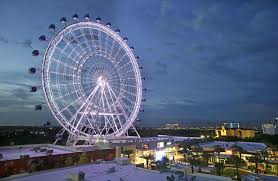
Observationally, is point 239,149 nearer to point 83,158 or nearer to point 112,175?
point 83,158

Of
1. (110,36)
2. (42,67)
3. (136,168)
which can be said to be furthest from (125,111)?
(136,168)

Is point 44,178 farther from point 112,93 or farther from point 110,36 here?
point 110,36

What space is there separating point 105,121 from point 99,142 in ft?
19.7

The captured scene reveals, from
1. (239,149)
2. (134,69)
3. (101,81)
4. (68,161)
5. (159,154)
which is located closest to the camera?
(68,161)

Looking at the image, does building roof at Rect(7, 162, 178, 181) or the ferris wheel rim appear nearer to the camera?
building roof at Rect(7, 162, 178, 181)

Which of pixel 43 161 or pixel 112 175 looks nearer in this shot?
pixel 112 175

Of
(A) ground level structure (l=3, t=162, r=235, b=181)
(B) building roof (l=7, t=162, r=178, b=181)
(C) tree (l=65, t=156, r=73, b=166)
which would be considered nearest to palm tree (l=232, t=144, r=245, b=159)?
(A) ground level structure (l=3, t=162, r=235, b=181)

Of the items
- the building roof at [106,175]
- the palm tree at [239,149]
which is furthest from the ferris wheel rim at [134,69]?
the palm tree at [239,149]

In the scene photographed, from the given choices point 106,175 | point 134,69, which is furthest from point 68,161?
point 134,69

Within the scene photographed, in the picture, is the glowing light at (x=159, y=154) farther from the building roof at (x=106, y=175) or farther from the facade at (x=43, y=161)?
the building roof at (x=106, y=175)

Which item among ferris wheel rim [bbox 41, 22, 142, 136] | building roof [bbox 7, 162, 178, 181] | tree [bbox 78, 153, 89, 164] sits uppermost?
ferris wheel rim [bbox 41, 22, 142, 136]

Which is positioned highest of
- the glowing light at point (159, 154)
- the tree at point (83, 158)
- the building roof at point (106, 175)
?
the tree at point (83, 158)

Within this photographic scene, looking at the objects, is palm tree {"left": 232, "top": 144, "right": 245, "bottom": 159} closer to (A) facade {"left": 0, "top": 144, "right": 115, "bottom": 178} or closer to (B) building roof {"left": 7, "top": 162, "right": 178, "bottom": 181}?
(A) facade {"left": 0, "top": 144, "right": 115, "bottom": 178}

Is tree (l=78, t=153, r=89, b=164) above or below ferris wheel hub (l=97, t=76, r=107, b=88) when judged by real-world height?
below
